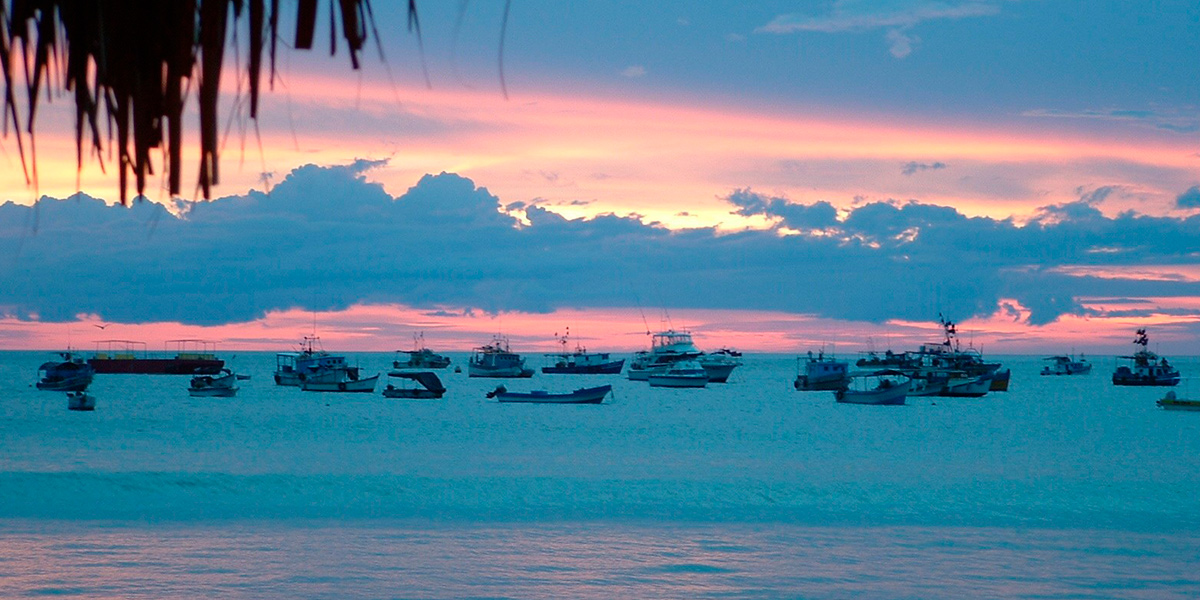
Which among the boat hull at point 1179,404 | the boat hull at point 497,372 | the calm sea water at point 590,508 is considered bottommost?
the calm sea water at point 590,508

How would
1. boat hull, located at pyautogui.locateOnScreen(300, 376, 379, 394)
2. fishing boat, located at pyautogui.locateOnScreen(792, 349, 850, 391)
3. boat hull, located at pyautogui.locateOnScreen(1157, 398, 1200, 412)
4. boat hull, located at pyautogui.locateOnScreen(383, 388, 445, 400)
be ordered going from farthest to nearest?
fishing boat, located at pyautogui.locateOnScreen(792, 349, 850, 391), boat hull, located at pyautogui.locateOnScreen(300, 376, 379, 394), boat hull, located at pyautogui.locateOnScreen(383, 388, 445, 400), boat hull, located at pyautogui.locateOnScreen(1157, 398, 1200, 412)

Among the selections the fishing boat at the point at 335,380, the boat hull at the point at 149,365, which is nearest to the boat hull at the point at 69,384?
the fishing boat at the point at 335,380

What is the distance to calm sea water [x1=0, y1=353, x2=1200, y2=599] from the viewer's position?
17.5 meters

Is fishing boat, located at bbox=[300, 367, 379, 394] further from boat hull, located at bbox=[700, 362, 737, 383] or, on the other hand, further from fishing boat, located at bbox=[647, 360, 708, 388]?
boat hull, located at bbox=[700, 362, 737, 383]

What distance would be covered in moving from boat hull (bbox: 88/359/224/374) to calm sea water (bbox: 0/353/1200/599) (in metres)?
65.7

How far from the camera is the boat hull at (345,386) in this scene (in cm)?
7450

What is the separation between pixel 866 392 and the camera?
6750 cm

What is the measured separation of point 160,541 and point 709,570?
9.93 meters

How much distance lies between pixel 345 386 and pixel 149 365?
55834mm

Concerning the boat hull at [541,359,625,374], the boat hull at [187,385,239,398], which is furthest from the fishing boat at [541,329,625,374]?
the boat hull at [187,385,239,398]

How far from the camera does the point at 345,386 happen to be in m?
75.6

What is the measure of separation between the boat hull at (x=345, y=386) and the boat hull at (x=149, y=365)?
144 feet

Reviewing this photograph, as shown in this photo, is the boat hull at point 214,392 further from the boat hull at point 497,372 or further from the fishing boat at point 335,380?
the boat hull at point 497,372

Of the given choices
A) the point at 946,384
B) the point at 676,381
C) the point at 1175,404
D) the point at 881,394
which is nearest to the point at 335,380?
the point at 676,381
